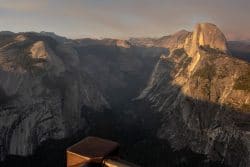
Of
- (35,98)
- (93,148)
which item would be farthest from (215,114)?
(93,148)

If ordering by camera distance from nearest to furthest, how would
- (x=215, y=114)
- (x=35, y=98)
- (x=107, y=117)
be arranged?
(x=35, y=98), (x=215, y=114), (x=107, y=117)

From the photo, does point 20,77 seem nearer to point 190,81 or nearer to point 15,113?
point 15,113

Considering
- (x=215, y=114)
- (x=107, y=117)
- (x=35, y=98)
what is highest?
(x=35, y=98)

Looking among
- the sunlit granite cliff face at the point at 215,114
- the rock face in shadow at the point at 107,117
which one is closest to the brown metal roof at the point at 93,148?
the rock face in shadow at the point at 107,117

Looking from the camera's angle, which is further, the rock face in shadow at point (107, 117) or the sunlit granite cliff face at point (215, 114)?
the sunlit granite cliff face at point (215, 114)

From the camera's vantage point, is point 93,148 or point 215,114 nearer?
point 93,148

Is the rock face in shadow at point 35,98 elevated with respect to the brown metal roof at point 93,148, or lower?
lower

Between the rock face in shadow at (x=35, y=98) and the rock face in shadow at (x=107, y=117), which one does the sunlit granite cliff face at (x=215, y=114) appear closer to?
the rock face in shadow at (x=107, y=117)

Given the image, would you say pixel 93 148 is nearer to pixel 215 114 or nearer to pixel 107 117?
pixel 215 114

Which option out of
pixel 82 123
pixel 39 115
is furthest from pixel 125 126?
pixel 39 115

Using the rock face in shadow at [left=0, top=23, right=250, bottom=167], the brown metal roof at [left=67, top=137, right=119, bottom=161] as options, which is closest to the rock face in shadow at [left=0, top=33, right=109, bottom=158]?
the rock face in shadow at [left=0, top=23, right=250, bottom=167]

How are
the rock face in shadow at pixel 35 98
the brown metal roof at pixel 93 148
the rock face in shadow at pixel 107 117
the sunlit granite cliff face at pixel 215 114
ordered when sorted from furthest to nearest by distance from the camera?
the sunlit granite cliff face at pixel 215 114
the rock face in shadow at pixel 107 117
the rock face in shadow at pixel 35 98
the brown metal roof at pixel 93 148
